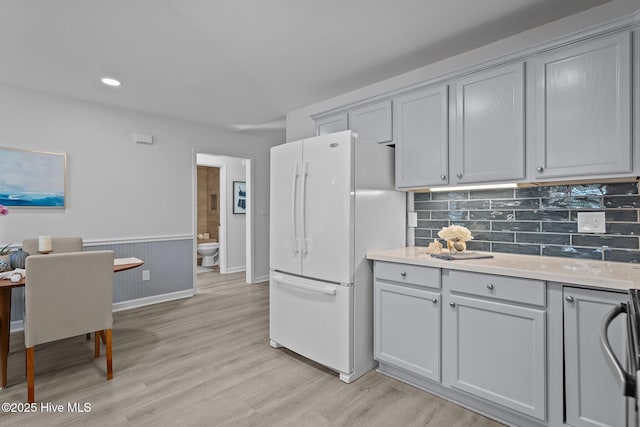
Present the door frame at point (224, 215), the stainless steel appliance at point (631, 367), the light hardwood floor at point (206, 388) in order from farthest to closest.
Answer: the door frame at point (224, 215)
the light hardwood floor at point (206, 388)
the stainless steel appliance at point (631, 367)

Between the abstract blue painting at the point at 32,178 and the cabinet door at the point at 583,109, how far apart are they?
14.3 feet

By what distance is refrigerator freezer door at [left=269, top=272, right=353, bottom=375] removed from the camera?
2.36 meters

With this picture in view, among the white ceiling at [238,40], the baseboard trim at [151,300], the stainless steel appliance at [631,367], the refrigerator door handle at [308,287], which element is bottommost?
the baseboard trim at [151,300]

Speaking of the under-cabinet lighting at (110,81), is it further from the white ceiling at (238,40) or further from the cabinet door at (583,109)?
the cabinet door at (583,109)

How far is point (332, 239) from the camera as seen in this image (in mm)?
2428

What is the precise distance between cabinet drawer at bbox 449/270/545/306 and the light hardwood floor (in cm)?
75

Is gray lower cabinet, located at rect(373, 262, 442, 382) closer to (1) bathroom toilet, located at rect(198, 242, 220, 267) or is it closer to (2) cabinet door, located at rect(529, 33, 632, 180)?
(2) cabinet door, located at rect(529, 33, 632, 180)

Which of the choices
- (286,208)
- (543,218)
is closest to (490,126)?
(543,218)

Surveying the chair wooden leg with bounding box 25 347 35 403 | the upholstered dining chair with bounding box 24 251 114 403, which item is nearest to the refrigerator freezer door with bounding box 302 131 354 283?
the upholstered dining chair with bounding box 24 251 114 403

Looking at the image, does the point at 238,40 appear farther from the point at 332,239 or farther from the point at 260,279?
the point at 260,279

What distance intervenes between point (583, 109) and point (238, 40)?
7.52ft

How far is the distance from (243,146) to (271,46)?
2862 millimetres

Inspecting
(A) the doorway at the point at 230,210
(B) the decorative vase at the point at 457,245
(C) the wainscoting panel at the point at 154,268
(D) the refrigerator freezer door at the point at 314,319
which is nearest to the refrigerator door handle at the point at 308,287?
(D) the refrigerator freezer door at the point at 314,319

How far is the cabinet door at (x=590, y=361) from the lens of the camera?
1.53m
